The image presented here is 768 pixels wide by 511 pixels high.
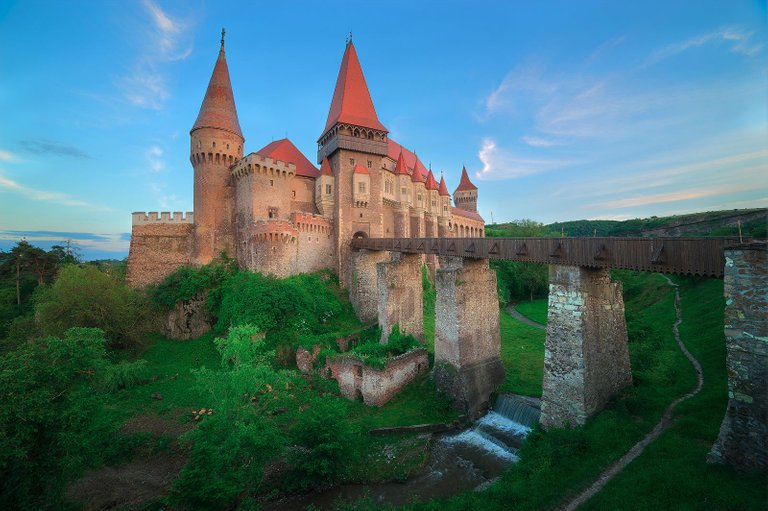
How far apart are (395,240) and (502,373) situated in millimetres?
10354

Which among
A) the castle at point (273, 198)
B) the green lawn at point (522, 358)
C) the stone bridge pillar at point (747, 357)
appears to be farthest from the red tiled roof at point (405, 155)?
the stone bridge pillar at point (747, 357)

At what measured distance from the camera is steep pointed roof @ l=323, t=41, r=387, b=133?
97.5 ft

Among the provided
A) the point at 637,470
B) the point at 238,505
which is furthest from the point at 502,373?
the point at 238,505

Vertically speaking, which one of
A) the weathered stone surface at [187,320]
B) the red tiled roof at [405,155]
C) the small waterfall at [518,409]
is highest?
the red tiled roof at [405,155]

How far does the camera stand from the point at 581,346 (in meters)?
10.4

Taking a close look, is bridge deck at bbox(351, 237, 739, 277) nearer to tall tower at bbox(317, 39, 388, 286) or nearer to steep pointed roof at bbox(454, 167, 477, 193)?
tall tower at bbox(317, 39, 388, 286)

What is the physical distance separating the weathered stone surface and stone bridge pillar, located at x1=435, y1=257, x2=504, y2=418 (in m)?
17.2

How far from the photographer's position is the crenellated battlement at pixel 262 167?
25.8 metres

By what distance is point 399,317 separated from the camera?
21.1 m

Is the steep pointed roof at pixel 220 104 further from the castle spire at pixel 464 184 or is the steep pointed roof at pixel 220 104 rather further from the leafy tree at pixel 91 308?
the castle spire at pixel 464 184

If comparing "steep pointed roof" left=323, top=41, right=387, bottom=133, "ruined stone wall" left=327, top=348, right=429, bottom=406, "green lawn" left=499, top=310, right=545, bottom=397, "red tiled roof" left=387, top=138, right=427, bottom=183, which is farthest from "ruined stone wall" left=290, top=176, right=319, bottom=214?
"green lawn" left=499, top=310, right=545, bottom=397

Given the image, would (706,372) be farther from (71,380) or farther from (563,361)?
(71,380)

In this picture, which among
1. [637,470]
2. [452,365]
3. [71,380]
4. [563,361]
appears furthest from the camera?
[452,365]

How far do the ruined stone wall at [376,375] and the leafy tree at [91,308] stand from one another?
14.2 metres
